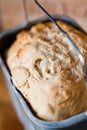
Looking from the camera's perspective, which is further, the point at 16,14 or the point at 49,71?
the point at 16,14

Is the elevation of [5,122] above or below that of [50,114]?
below


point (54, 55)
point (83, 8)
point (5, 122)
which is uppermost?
point (54, 55)

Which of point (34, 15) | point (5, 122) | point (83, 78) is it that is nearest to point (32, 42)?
point (83, 78)

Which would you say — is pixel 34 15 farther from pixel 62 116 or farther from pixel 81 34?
pixel 62 116

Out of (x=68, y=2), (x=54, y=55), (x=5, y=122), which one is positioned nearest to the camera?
(x=54, y=55)

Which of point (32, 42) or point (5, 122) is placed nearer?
point (32, 42)
